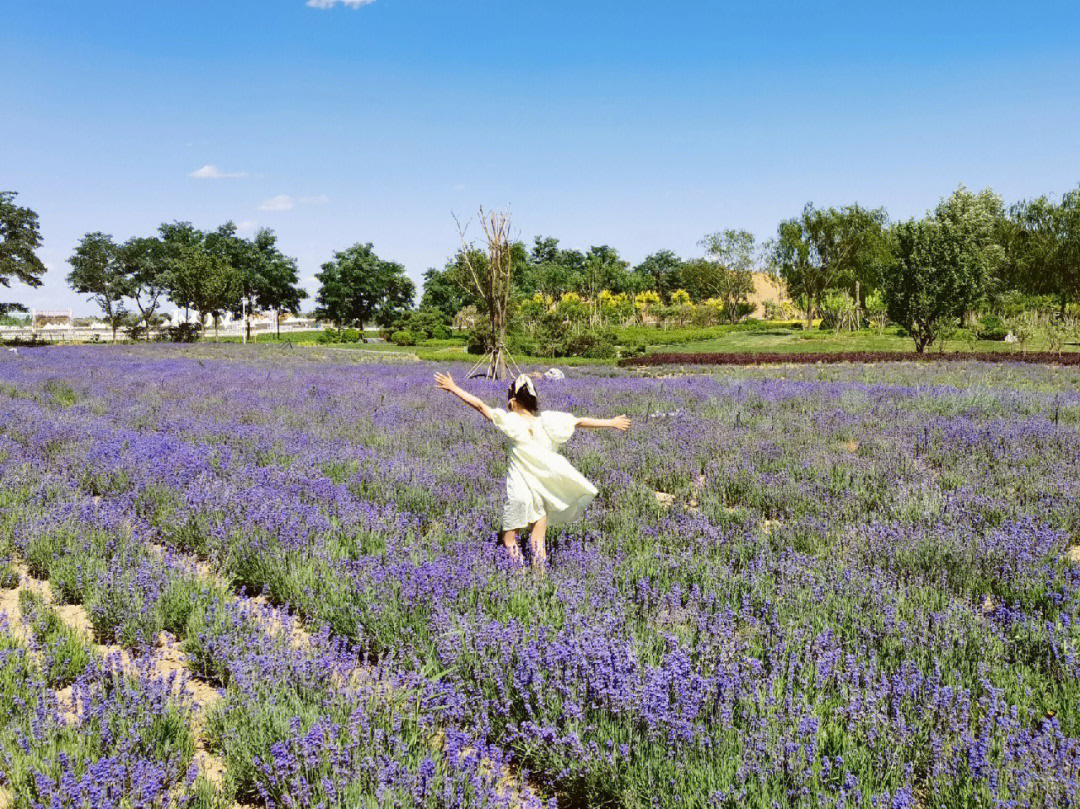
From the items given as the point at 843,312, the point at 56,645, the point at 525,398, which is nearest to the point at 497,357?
the point at 525,398

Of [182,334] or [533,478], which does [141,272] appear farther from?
[533,478]

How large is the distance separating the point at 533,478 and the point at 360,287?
67670 millimetres

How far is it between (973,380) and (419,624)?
15252mm

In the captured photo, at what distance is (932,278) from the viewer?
72.0ft

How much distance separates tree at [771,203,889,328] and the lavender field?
4518 cm

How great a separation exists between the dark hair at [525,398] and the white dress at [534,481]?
88 mm

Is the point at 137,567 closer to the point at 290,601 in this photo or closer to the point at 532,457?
the point at 290,601

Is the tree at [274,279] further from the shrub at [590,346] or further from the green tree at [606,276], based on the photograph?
the shrub at [590,346]

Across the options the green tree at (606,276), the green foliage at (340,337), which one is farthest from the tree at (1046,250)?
the green foliage at (340,337)

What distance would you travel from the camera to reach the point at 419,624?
10.8 feet

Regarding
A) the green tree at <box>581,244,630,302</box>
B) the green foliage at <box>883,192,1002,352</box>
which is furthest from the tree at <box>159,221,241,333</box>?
the green foliage at <box>883,192,1002,352</box>

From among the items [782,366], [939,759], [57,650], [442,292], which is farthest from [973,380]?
[442,292]

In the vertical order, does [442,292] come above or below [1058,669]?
above

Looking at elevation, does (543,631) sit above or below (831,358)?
below
